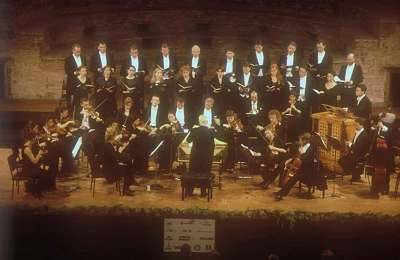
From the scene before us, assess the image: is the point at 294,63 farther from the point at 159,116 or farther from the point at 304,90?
the point at 159,116

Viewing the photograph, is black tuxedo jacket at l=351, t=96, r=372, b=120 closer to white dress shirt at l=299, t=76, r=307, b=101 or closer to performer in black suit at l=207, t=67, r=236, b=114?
white dress shirt at l=299, t=76, r=307, b=101

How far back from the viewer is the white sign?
11836 mm

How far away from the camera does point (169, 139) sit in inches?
523

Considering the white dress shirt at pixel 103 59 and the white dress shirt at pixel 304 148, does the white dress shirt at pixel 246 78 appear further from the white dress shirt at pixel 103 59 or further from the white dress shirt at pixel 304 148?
the white dress shirt at pixel 103 59

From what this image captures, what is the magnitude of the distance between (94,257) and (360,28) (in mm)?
9527

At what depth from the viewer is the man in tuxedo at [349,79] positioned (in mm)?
14406

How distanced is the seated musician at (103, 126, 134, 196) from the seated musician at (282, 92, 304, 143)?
129 inches

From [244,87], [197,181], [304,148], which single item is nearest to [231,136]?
[244,87]

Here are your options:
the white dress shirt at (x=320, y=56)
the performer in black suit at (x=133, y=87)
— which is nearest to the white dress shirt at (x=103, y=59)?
the performer in black suit at (x=133, y=87)

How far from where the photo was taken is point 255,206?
1209 cm

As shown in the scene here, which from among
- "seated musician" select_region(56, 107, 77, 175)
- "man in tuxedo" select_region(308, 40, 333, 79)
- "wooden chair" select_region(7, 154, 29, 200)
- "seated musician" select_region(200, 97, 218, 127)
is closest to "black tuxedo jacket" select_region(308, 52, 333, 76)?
"man in tuxedo" select_region(308, 40, 333, 79)

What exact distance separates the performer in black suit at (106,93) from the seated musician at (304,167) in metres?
4.00

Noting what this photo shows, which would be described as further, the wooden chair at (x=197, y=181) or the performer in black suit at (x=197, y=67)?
the performer in black suit at (x=197, y=67)

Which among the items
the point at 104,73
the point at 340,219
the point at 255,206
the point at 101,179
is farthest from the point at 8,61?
the point at 340,219
